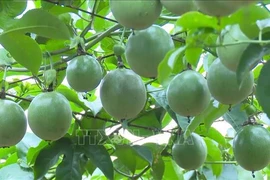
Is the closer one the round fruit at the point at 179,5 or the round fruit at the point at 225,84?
the round fruit at the point at 179,5

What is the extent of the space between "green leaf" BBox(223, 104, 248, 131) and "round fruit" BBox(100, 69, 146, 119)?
0.31 meters

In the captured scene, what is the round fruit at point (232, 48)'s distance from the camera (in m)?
0.76

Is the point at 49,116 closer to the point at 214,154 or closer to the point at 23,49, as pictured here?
the point at 23,49

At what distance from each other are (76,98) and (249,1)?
77 centimetres

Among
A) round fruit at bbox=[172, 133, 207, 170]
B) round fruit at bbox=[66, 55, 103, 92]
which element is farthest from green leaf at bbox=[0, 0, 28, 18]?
round fruit at bbox=[172, 133, 207, 170]

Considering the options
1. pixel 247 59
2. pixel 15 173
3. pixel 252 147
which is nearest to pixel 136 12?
pixel 247 59

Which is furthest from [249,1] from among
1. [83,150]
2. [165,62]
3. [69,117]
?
[83,150]

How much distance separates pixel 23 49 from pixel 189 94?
1.12 feet

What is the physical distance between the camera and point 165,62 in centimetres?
71

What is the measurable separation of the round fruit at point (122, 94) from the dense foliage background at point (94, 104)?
0.06 meters

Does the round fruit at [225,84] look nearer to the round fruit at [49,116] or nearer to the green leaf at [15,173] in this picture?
the round fruit at [49,116]

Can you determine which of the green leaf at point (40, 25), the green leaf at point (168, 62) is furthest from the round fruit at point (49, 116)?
the green leaf at point (168, 62)

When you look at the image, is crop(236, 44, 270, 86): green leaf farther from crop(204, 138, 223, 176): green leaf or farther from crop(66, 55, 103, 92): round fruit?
crop(204, 138, 223, 176): green leaf

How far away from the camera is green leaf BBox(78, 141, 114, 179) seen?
3.95 feet
